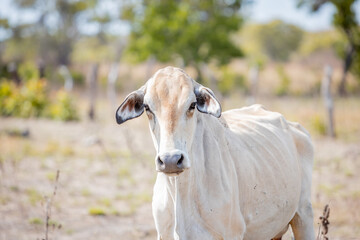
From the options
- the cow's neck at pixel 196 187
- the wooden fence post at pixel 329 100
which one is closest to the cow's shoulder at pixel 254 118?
the cow's neck at pixel 196 187


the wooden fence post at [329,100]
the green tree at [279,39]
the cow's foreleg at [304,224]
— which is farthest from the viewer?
the green tree at [279,39]

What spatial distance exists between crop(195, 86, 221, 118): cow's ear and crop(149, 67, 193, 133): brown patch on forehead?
0.35 feet

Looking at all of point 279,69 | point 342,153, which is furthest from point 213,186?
point 279,69

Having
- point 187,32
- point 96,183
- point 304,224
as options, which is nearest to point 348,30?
point 187,32

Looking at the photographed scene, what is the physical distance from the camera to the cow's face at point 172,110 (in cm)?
287

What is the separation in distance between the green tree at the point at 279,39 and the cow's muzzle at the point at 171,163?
45.6m

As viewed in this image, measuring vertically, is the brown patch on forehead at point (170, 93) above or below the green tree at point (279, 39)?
below

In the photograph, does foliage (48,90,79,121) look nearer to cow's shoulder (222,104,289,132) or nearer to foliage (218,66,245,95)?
foliage (218,66,245,95)

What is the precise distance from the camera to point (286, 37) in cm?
4725

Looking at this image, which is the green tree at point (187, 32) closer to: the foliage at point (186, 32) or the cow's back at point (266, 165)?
the foliage at point (186, 32)

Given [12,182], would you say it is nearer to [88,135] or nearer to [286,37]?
[88,135]

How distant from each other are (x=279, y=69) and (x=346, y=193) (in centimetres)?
2373

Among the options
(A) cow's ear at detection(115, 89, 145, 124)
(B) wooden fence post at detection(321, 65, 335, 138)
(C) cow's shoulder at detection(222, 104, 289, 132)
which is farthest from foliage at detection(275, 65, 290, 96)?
(A) cow's ear at detection(115, 89, 145, 124)

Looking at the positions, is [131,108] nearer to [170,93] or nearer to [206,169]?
[170,93]
